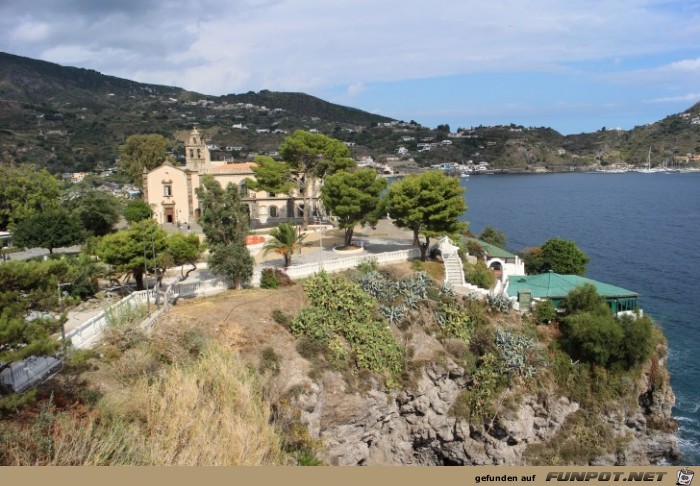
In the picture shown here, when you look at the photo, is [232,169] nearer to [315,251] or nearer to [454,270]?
[315,251]

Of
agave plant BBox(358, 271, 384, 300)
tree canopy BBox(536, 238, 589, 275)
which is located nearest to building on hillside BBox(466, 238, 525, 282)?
tree canopy BBox(536, 238, 589, 275)

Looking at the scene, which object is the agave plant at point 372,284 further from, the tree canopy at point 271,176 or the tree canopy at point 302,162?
the tree canopy at point 271,176

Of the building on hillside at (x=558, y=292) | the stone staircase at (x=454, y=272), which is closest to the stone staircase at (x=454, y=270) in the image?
the stone staircase at (x=454, y=272)

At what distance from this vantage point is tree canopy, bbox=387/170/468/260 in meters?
32.4

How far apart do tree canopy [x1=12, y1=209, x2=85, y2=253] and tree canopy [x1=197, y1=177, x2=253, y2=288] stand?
37.4 feet

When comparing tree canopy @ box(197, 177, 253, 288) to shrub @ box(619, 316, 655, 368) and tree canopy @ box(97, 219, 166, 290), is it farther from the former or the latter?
shrub @ box(619, 316, 655, 368)

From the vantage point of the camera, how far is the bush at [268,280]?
2703 centimetres

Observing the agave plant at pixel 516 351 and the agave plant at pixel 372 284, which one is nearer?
the agave plant at pixel 516 351

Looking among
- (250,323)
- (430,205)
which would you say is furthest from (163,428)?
(430,205)

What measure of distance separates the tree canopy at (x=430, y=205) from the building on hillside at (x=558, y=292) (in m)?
5.26

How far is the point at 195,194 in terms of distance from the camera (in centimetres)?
4816

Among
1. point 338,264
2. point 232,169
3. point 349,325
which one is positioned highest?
point 232,169

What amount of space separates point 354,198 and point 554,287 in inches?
521

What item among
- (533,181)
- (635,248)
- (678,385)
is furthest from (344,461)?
(533,181)
